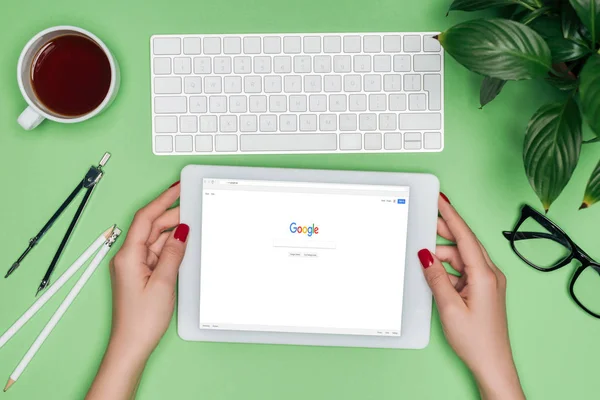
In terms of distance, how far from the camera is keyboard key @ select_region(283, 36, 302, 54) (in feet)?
2.32

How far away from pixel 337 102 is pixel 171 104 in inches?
10.1

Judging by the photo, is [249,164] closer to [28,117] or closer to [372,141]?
[372,141]

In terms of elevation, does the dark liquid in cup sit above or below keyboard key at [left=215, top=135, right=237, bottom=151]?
above

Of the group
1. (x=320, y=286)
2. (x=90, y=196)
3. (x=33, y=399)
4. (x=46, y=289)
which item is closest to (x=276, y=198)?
(x=320, y=286)

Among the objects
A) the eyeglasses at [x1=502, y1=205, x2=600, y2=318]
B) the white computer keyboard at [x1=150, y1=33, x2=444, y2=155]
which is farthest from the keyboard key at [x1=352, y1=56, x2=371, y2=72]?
the eyeglasses at [x1=502, y1=205, x2=600, y2=318]

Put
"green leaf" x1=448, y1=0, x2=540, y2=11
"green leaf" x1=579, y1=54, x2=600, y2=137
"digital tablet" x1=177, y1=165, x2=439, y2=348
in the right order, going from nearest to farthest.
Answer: "green leaf" x1=579, y1=54, x2=600, y2=137 < "green leaf" x1=448, y1=0, x2=540, y2=11 < "digital tablet" x1=177, y1=165, x2=439, y2=348

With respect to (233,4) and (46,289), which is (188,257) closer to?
(46,289)

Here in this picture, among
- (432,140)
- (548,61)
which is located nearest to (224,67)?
(432,140)

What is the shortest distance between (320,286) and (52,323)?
43 cm

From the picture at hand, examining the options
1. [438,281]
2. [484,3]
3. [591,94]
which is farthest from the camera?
[438,281]

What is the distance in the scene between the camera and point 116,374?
0.71m

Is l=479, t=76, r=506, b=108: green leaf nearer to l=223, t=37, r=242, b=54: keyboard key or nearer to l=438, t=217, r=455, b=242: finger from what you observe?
l=438, t=217, r=455, b=242: finger

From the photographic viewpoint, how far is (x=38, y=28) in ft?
2.36

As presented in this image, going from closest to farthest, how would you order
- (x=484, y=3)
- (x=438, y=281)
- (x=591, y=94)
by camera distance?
(x=591, y=94) < (x=484, y=3) < (x=438, y=281)
